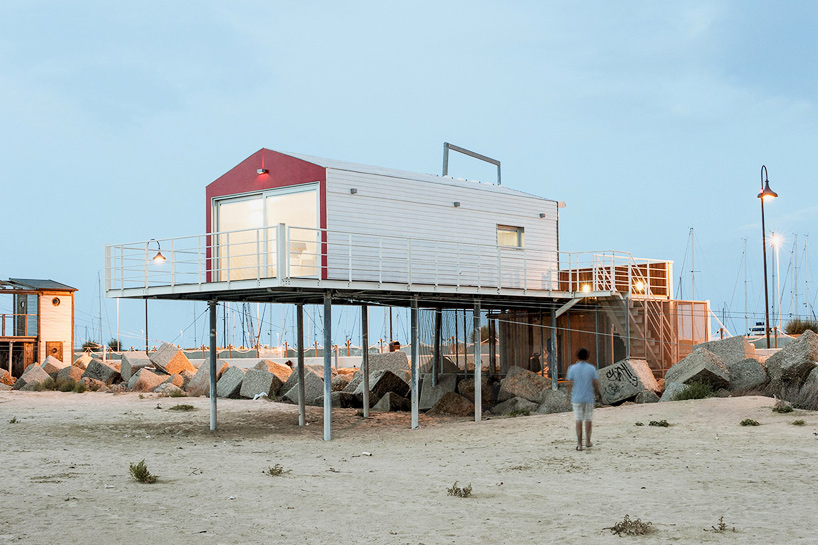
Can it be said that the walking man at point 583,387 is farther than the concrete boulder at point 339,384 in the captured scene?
No

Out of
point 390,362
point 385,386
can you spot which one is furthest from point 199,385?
point 385,386

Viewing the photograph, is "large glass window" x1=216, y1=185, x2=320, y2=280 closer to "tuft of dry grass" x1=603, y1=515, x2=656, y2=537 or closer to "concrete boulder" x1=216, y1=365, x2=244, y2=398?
"concrete boulder" x1=216, y1=365, x2=244, y2=398

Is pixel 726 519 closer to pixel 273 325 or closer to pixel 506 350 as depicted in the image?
pixel 506 350

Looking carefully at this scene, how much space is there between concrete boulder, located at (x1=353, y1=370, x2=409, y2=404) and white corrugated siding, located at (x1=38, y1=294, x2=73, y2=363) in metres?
21.5

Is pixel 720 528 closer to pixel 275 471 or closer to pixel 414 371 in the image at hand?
pixel 275 471

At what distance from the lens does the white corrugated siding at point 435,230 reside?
75.2 ft

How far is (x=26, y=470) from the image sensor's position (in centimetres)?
1542

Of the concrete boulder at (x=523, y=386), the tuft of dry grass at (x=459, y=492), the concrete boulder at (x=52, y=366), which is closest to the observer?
the tuft of dry grass at (x=459, y=492)

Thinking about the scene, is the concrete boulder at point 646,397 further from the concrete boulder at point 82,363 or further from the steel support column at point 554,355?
the concrete boulder at point 82,363

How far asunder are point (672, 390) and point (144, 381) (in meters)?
24.0

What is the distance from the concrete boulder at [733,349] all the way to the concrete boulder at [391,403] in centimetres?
Result: 1060

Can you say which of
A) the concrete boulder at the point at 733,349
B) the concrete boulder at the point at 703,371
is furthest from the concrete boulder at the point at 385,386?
the concrete boulder at the point at 733,349

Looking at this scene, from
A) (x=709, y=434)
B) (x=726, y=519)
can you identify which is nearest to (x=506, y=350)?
(x=709, y=434)

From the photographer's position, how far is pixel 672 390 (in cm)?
2459
